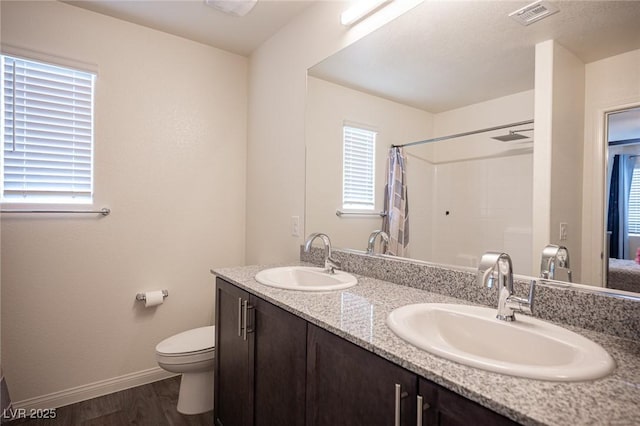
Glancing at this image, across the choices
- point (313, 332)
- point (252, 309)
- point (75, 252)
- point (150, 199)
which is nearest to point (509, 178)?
point (313, 332)

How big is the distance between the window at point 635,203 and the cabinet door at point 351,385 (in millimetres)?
753

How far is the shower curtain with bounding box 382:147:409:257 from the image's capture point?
5.09ft

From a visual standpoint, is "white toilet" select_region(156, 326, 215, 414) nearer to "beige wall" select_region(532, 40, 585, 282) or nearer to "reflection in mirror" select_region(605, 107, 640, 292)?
"beige wall" select_region(532, 40, 585, 282)

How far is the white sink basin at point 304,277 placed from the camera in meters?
1.50

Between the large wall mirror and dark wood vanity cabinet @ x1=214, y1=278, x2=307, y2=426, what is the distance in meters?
0.67

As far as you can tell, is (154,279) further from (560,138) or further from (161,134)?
(560,138)

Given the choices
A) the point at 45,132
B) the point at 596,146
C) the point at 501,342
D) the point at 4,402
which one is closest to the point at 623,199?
the point at 596,146

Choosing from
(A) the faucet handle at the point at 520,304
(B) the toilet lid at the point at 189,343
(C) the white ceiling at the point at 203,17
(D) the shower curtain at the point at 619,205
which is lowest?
(B) the toilet lid at the point at 189,343

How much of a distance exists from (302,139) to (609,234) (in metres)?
1.56

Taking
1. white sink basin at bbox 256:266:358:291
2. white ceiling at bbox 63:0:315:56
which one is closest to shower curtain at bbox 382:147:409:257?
white sink basin at bbox 256:266:358:291

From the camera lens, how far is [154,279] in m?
2.29

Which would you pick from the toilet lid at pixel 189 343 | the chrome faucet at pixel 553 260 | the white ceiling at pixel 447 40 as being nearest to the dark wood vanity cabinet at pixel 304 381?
the toilet lid at pixel 189 343

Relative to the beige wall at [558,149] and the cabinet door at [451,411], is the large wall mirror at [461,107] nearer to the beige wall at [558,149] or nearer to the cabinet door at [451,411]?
the beige wall at [558,149]

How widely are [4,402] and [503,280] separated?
2501mm
